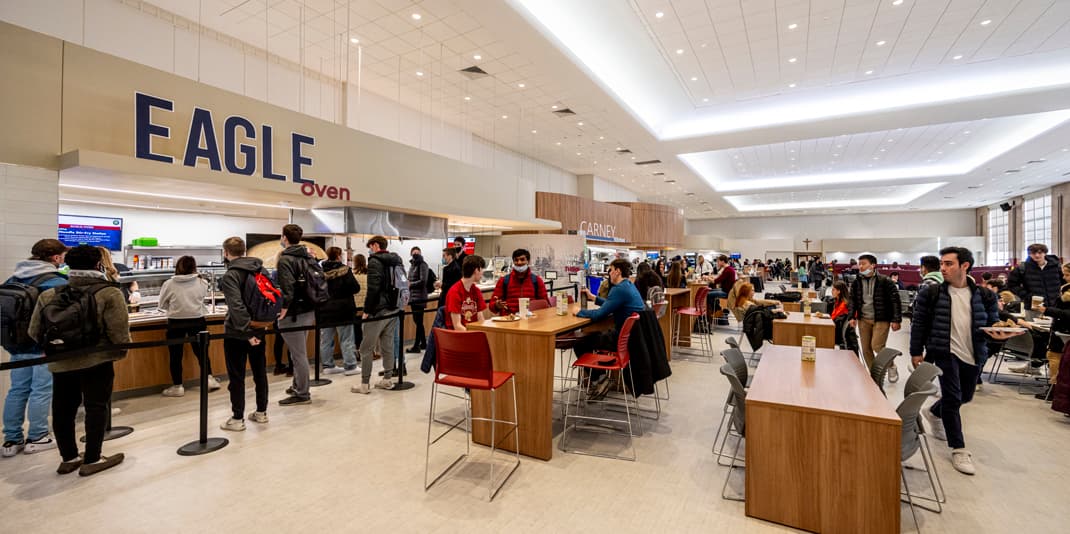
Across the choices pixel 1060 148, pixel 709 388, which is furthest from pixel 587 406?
pixel 1060 148

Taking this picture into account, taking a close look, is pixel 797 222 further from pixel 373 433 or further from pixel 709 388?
pixel 373 433

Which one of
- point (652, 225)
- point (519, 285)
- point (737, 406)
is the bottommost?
point (737, 406)

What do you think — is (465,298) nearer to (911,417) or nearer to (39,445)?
(911,417)

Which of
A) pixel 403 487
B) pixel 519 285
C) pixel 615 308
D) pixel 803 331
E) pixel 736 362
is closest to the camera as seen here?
pixel 403 487

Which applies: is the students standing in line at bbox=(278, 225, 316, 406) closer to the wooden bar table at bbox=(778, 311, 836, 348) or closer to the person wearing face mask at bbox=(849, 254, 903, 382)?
the wooden bar table at bbox=(778, 311, 836, 348)

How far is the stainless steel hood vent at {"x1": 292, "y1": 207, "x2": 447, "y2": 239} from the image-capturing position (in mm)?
5965

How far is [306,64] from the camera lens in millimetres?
7301

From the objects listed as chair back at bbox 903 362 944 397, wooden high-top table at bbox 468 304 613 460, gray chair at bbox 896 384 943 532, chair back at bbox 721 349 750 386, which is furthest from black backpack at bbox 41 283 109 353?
chair back at bbox 903 362 944 397

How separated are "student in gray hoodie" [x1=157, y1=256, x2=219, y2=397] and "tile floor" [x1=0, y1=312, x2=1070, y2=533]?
65 cm

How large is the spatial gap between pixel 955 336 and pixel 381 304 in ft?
16.4

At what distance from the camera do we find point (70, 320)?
284cm

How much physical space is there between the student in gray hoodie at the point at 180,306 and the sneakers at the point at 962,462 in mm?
6572

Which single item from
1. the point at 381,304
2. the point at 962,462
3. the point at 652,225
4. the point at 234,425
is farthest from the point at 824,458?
the point at 652,225

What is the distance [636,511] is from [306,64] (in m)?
7.97
